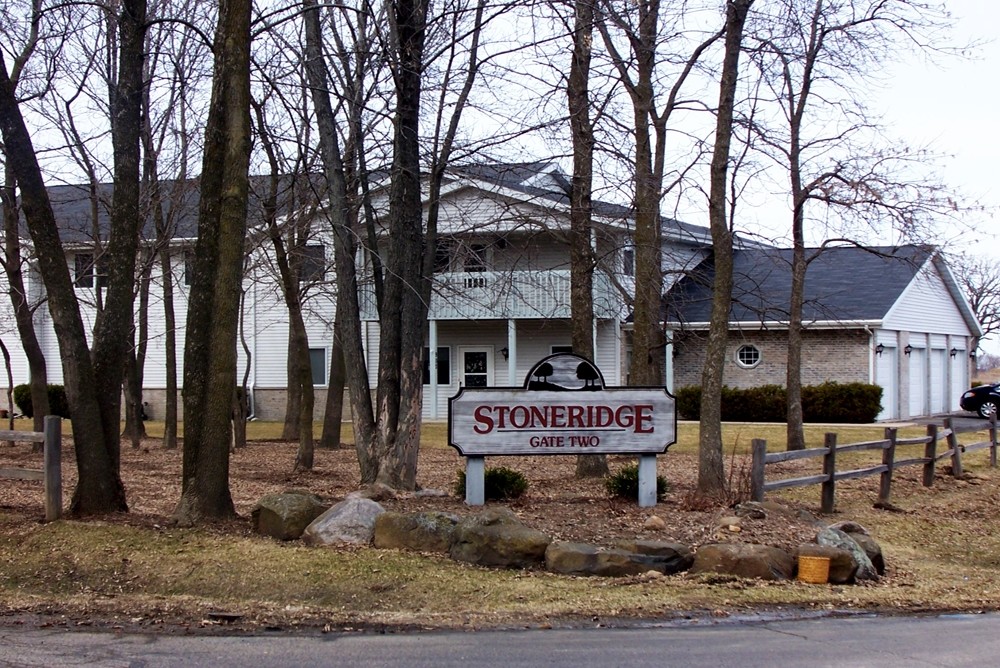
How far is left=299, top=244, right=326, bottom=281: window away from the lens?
18406 millimetres

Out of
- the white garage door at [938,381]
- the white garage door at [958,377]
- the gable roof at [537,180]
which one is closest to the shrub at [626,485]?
the gable roof at [537,180]

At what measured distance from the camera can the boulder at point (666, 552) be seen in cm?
909

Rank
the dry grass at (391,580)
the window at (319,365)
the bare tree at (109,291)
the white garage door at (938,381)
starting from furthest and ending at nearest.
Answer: the white garage door at (938,381)
the window at (319,365)
the bare tree at (109,291)
the dry grass at (391,580)

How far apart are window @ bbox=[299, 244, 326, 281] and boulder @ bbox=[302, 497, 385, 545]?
8.47 metres

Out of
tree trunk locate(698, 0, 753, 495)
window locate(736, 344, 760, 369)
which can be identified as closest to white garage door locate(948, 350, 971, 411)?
window locate(736, 344, 760, 369)

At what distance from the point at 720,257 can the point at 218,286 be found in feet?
20.7

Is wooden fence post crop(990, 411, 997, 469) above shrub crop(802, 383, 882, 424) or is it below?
below

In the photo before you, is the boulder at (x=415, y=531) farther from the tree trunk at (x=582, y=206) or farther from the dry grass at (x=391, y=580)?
the tree trunk at (x=582, y=206)

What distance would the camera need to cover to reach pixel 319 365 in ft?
109

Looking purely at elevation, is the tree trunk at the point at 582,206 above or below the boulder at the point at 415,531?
above

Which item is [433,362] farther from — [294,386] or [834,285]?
[834,285]

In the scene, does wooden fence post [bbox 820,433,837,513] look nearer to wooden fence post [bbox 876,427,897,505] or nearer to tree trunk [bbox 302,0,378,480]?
wooden fence post [bbox 876,427,897,505]

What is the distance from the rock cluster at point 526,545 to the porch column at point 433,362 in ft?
64.7

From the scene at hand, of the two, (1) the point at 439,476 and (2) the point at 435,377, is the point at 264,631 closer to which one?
(1) the point at 439,476
